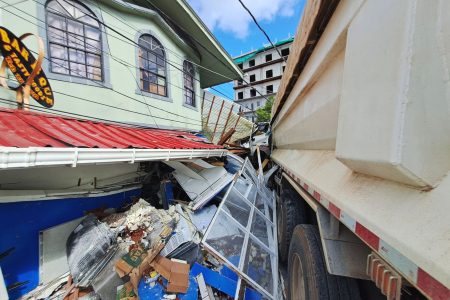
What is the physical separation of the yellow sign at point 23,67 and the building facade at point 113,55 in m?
0.45

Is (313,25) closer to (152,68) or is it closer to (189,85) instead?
(152,68)

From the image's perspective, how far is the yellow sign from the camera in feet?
12.4

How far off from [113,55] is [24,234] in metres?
5.12

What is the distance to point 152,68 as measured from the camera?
306 inches

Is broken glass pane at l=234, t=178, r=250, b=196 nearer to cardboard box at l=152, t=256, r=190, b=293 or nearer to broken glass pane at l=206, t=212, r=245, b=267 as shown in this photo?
broken glass pane at l=206, t=212, r=245, b=267

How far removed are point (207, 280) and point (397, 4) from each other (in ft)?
11.5

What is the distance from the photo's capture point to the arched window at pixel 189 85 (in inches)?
369

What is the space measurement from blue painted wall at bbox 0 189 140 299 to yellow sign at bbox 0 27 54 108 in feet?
7.07

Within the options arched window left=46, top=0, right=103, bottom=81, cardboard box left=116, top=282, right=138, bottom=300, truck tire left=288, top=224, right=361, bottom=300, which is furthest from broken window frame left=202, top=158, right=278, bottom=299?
arched window left=46, top=0, right=103, bottom=81

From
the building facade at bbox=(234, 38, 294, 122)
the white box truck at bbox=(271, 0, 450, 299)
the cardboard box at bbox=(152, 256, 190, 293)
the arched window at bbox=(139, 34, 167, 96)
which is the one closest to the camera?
the white box truck at bbox=(271, 0, 450, 299)

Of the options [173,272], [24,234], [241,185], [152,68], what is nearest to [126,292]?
[173,272]

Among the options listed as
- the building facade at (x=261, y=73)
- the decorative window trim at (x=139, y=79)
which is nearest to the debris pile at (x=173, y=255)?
the decorative window trim at (x=139, y=79)

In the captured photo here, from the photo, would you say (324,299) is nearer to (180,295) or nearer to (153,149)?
(180,295)

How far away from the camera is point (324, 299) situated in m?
1.67
